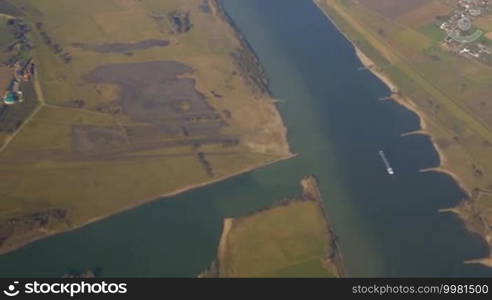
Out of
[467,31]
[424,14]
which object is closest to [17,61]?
[424,14]

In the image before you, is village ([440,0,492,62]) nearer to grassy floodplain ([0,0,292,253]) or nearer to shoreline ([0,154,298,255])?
grassy floodplain ([0,0,292,253])

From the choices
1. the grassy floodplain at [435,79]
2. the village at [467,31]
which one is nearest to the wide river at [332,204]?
the grassy floodplain at [435,79]

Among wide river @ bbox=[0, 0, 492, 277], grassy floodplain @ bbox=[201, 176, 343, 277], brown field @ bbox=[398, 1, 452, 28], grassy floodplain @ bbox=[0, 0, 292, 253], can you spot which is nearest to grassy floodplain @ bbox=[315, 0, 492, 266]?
brown field @ bbox=[398, 1, 452, 28]

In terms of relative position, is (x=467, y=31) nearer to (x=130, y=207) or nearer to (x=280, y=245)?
(x=280, y=245)

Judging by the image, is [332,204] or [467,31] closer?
[332,204]

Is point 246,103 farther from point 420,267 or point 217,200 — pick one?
point 420,267

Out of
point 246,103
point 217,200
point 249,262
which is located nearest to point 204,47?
point 246,103

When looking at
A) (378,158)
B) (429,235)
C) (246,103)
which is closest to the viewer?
(429,235)
